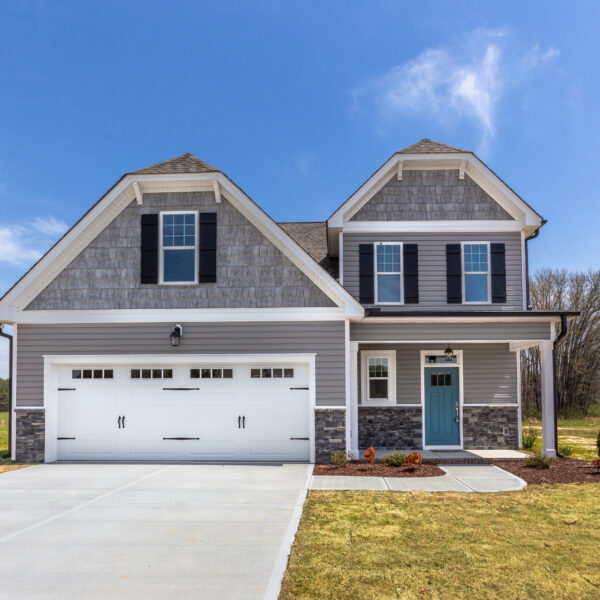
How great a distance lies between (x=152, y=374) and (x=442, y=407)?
720 centimetres

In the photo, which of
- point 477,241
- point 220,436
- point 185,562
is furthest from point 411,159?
point 185,562

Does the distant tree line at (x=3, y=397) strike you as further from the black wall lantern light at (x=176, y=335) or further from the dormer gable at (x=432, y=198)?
the dormer gable at (x=432, y=198)

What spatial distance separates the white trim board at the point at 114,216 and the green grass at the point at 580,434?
7640 mm

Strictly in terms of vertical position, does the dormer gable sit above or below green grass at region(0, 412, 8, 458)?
above

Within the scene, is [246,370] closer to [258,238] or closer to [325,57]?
[258,238]

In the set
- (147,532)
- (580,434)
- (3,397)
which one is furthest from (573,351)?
(3,397)

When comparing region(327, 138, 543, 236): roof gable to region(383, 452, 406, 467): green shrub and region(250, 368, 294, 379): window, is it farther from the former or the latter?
region(383, 452, 406, 467): green shrub

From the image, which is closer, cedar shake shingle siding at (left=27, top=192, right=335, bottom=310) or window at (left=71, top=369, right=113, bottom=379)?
cedar shake shingle siding at (left=27, top=192, right=335, bottom=310)

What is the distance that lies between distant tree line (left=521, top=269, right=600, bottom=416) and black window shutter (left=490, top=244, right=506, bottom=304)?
16625 millimetres

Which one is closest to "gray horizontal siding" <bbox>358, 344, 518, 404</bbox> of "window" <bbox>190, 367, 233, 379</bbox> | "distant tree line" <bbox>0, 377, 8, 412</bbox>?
"window" <bbox>190, 367, 233, 379</bbox>

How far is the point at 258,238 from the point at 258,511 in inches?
230

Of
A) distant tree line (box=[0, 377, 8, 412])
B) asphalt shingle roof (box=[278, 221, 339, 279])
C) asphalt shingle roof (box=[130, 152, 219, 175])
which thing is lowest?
distant tree line (box=[0, 377, 8, 412])

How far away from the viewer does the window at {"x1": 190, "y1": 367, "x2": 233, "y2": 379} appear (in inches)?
433

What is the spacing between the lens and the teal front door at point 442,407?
41.9 ft
